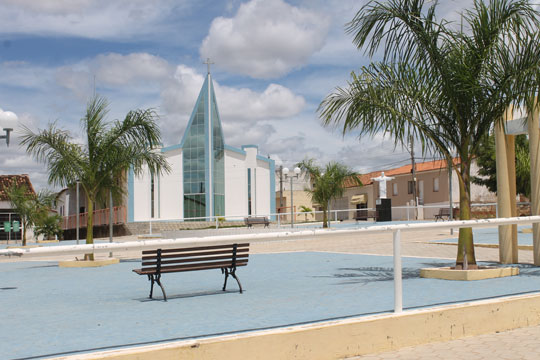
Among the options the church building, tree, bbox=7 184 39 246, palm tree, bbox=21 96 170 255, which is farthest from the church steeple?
palm tree, bbox=21 96 170 255

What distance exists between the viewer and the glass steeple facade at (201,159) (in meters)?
43.0

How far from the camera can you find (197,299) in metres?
7.39

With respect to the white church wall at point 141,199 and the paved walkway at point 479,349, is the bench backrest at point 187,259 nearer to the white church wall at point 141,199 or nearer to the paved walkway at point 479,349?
the paved walkway at point 479,349

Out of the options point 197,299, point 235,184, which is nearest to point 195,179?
point 235,184

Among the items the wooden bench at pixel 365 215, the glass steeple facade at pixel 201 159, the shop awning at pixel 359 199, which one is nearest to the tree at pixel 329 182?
the wooden bench at pixel 365 215

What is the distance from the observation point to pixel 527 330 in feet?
19.7

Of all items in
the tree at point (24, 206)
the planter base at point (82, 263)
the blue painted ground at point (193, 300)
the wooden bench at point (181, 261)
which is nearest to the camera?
the blue painted ground at point (193, 300)

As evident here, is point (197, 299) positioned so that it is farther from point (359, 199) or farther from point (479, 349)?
point (359, 199)

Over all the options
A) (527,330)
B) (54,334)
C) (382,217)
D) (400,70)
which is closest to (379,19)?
(400,70)

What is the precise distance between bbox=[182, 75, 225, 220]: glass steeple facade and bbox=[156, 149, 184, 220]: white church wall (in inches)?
15.4

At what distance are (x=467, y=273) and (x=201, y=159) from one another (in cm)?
3583

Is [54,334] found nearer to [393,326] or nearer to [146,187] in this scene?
[393,326]

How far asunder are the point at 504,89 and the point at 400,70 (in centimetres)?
162

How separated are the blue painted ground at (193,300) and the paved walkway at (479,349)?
70 centimetres
